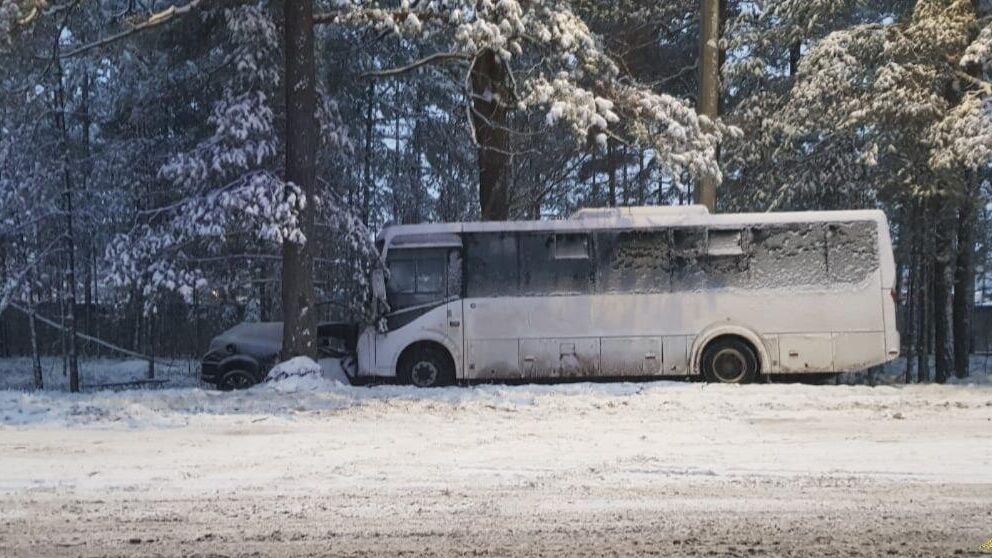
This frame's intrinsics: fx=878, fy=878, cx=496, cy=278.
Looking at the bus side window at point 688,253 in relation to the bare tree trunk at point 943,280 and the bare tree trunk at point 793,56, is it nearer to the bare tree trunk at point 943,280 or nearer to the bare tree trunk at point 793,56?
the bare tree trunk at point 793,56

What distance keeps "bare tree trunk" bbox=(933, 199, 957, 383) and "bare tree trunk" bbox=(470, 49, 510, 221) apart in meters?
9.95

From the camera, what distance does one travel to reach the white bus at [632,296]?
14445 millimetres

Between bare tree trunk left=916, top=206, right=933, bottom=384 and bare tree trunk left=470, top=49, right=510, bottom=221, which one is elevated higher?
bare tree trunk left=470, top=49, right=510, bottom=221

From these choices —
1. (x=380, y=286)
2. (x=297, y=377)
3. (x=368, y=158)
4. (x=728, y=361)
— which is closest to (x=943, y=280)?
(x=728, y=361)

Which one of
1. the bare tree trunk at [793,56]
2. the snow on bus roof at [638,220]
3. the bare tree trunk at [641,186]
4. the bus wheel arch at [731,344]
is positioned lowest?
the bus wheel arch at [731,344]

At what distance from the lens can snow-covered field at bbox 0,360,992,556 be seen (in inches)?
236

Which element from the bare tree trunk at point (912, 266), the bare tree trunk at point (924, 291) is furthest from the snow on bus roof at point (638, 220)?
the bare tree trunk at point (912, 266)

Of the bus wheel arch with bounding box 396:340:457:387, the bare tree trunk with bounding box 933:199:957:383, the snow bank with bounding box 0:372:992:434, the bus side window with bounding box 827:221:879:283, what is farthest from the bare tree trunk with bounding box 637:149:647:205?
the snow bank with bounding box 0:372:992:434

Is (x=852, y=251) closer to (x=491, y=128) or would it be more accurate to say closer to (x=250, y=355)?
(x=491, y=128)

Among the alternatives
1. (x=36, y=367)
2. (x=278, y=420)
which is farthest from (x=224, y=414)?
(x=36, y=367)

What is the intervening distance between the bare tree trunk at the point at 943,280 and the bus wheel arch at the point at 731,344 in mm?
7252

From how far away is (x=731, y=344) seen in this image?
14.6 m

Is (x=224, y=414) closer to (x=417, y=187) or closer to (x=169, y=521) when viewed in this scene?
(x=169, y=521)

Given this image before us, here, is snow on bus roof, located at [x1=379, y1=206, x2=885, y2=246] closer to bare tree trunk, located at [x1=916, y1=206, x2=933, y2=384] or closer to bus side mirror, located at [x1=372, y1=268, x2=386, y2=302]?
bus side mirror, located at [x1=372, y1=268, x2=386, y2=302]
